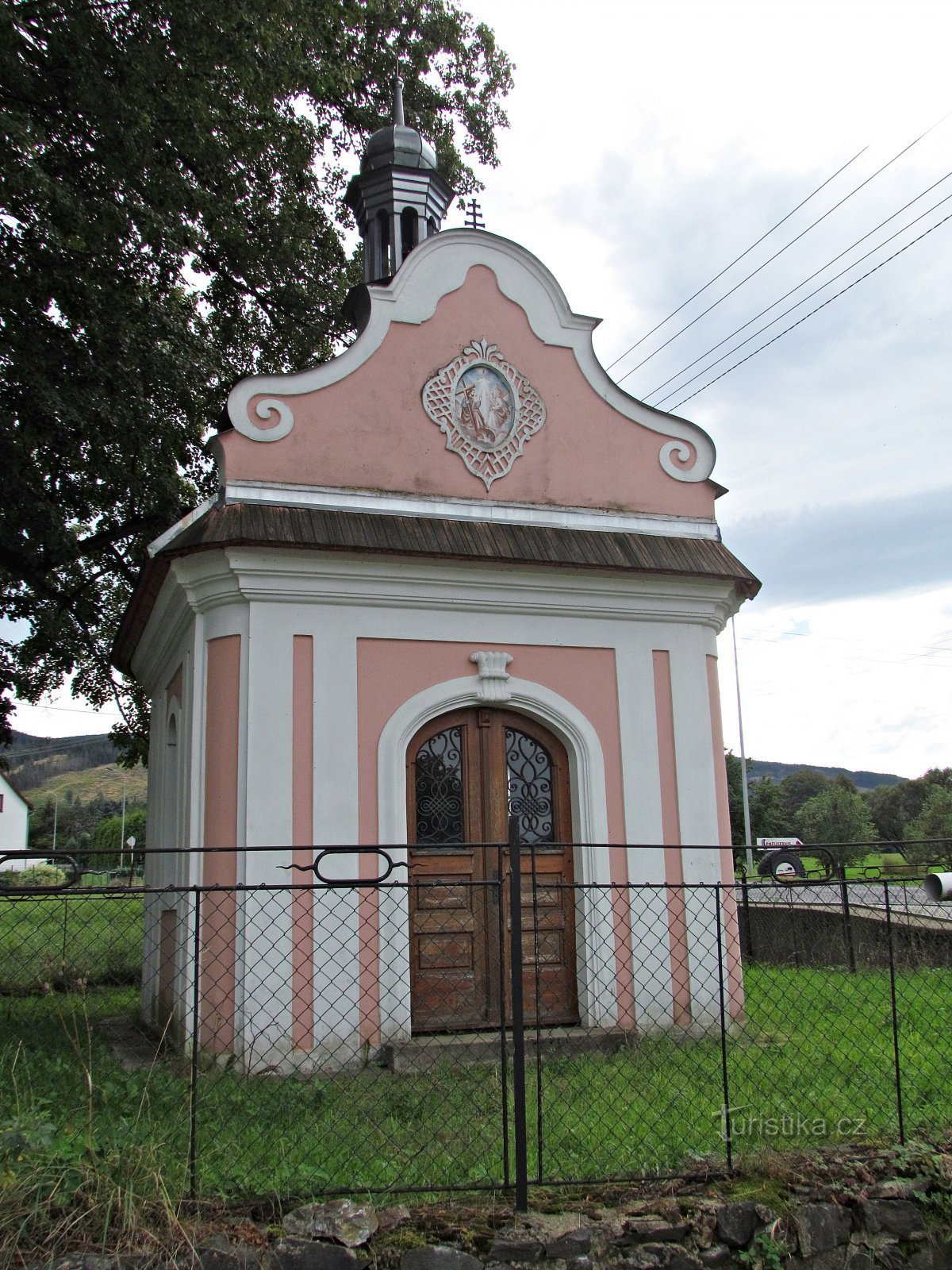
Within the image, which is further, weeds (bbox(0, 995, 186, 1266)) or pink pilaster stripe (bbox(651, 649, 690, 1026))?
pink pilaster stripe (bbox(651, 649, 690, 1026))

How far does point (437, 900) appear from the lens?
27.5 ft

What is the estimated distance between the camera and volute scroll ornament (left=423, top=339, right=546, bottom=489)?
921 centimetres

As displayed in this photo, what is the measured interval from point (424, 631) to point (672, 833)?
108 inches

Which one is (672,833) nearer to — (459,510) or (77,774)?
(459,510)

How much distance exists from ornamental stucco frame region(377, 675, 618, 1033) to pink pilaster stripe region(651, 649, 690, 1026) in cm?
54

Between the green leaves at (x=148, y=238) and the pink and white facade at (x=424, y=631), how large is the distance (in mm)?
2976

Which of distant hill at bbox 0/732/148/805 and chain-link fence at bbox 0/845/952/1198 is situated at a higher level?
distant hill at bbox 0/732/148/805

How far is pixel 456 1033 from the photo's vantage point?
8023 mm

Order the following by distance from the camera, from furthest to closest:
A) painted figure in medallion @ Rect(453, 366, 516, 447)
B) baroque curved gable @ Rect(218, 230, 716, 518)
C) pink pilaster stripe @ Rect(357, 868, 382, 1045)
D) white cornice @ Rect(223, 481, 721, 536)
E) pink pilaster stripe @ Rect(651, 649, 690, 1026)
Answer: painted figure in medallion @ Rect(453, 366, 516, 447)
baroque curved gable @ Rect(218, 230, 716, 518)
pink pilaster stripe @ Rect(651, 649, 690, 1026)
white cornice @ Rect(223, 481, 721, 536)
pink pilaster stripe @ Rect(357, 868, 382, 1045)

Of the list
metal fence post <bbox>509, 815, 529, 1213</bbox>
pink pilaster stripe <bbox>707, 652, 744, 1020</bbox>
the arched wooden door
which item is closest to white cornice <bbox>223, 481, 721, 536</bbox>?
pink pilaster stripe <bbox>707, 652, 744, 1020</bbox>

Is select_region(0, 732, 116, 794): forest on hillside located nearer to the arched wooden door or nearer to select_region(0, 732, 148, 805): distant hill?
select_region(0, 732, 148, 805): distant hill
